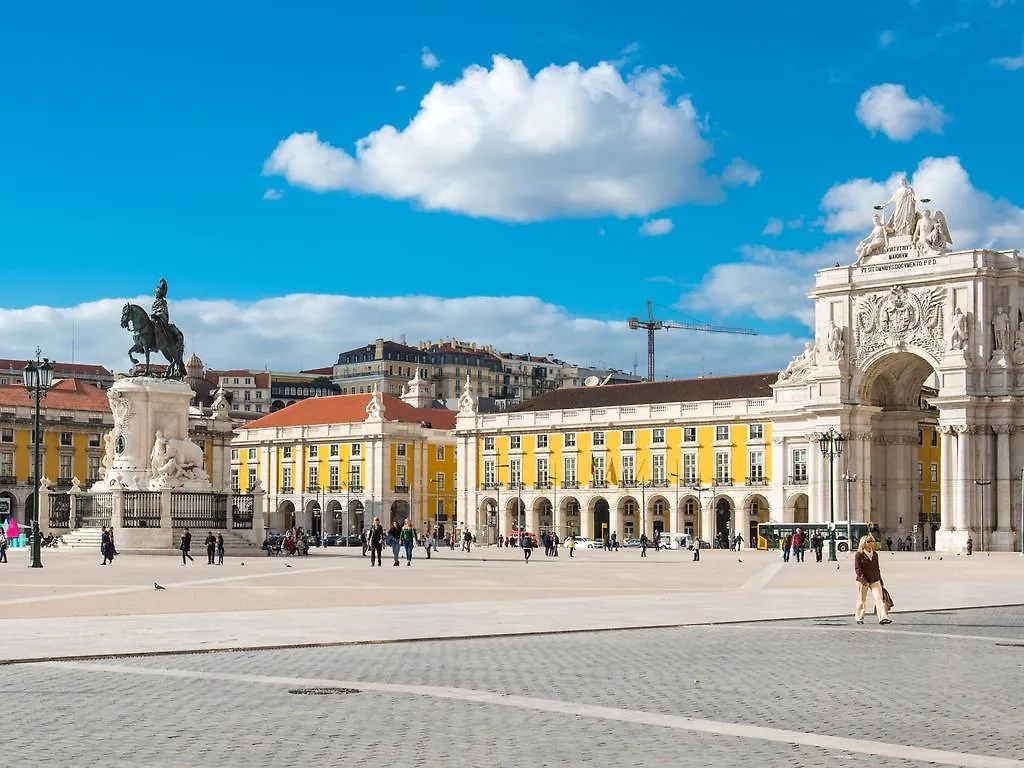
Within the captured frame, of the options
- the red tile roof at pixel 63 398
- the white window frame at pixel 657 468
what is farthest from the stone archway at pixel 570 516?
the red tile roof at pixel 63 398

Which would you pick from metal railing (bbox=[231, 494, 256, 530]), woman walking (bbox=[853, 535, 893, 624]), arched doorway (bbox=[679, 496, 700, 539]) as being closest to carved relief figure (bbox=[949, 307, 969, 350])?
arched doorway (bbox=[679, 496, 700, 539])

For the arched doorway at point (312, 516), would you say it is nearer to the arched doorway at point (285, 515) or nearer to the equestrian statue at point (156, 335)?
the arched doorway at point (285, 515)

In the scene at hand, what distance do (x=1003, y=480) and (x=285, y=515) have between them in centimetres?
6634

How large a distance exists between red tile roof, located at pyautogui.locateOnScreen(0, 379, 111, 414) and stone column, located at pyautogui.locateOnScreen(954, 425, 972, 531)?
200 feet

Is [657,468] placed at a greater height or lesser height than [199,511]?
greater

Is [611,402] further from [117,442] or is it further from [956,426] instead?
[117,442]

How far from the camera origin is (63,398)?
119 metres

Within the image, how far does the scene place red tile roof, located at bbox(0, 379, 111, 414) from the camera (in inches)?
4594

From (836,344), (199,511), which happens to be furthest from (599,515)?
(199,511)

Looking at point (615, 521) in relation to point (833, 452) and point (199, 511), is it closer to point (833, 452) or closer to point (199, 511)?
point (833, 452)

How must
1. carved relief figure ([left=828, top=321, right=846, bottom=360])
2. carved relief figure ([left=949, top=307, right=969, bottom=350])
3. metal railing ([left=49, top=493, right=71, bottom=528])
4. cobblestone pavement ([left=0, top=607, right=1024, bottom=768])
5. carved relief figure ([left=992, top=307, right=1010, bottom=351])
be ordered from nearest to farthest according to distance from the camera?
cobblestone pavement ([left=0, top=607, right=1024, bottom=768])
carved relief figure ([left=949, top=307, right=969, bottom=350])
carved relief figure ([left=992, top=307, right=1010, bottom=351])
metal railing ([left=49, top=493, right=71, bottom=528])
carved relief figure ([left=828, top=321, right=846, bottom=360])

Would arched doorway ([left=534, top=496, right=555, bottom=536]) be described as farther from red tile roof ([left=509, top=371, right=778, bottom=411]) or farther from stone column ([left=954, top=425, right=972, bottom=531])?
stone column ([left=954, top=425, right=972, bottom=531])

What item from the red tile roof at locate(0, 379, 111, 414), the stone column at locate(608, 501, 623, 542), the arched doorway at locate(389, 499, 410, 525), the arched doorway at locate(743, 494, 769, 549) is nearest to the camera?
the arched doorway at locate(743, 494, 769, 549)

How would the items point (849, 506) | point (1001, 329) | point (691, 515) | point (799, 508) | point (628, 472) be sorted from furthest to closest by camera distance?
point (628, 472) → point (691, 515) → point (799, 508) → point (1001, 329) → point (849, 506)
